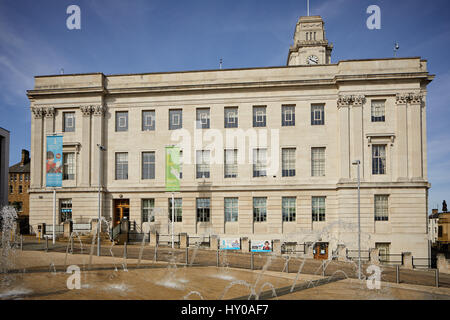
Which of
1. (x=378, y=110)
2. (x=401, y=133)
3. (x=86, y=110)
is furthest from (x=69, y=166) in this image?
(x=401, y=133)

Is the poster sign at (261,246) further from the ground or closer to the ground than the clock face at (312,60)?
closer to the ground

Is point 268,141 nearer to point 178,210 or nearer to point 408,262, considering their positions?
point 178,210

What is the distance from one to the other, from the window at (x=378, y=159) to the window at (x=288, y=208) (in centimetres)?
834

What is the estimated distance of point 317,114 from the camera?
3039 cm

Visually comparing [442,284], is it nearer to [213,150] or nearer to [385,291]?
[385,291]

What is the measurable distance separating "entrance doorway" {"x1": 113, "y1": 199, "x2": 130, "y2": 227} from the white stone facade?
0.70 metres

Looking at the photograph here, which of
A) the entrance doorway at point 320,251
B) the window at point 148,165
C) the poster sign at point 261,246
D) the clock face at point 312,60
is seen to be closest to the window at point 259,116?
the window at point 148,165

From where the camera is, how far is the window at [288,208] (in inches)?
1168

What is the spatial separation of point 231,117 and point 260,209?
386 inches

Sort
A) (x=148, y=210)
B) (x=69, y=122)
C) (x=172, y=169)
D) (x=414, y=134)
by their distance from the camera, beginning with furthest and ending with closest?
1. (x=69, y=122)
2. (x=148, y=210)
3. (x=414, y=134)
4. (x=172, y=169)

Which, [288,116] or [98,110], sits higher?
[98,110]

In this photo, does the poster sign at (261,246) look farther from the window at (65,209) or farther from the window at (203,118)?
the window at (65,209)

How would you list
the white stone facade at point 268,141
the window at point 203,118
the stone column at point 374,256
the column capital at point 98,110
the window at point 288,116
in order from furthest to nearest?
the column capital at point 98,110
the window at point 203,118
the window at point 288,116
the white stone facade at point 268,141
the stone column at point 374,256

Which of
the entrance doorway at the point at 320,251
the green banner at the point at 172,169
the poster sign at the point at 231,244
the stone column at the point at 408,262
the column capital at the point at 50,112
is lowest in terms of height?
the entrance doorway at the point at 320,251
